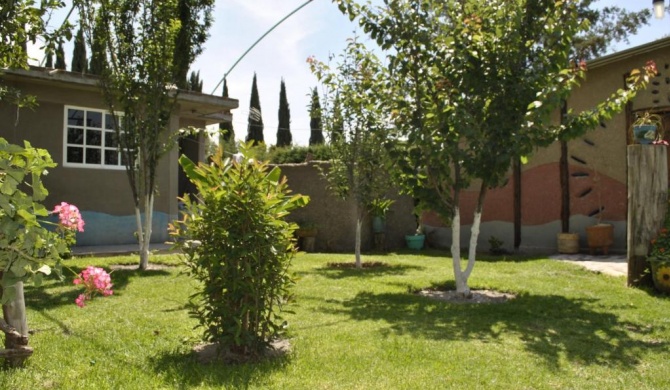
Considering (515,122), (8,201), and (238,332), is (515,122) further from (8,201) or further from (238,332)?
(8,201)

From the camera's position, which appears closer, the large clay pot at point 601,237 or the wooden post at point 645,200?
the wooden post at point 645,200

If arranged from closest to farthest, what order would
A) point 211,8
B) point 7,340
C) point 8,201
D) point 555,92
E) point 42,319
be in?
point 8,201 < point 7,340 < point 42,319 < point 555,92 < point 211,8

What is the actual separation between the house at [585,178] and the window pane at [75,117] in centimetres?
997

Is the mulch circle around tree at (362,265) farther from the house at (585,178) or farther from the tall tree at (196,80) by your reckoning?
the tall tree at (196,80)

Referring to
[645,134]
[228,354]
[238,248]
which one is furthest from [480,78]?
[228,354]

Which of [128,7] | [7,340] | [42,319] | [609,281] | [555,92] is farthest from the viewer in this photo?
[128,7]

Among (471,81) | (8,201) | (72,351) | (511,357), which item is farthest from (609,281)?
(8,201)

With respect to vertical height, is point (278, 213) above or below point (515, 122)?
below

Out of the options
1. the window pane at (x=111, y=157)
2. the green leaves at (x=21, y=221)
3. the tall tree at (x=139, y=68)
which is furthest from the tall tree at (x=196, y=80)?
the green leaves at (x=21, y=221)

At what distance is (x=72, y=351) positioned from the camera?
4.64 metres

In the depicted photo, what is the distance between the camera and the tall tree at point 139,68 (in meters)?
9.55

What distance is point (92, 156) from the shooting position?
13258 mm

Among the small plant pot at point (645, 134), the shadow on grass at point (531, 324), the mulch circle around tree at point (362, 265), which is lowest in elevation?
the shadow on grass at point (531, 324)

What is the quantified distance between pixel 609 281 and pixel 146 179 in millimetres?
7903
